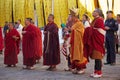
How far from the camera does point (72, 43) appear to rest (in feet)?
31.3

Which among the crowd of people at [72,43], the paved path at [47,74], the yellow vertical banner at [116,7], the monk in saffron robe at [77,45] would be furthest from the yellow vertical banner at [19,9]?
the monk in saffron robe at [77,45]

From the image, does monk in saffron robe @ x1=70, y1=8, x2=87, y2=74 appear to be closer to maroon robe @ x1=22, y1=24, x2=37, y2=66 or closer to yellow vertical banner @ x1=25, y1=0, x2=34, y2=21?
maroon robe @ x1=22, y1=24, x2=37, y2=66

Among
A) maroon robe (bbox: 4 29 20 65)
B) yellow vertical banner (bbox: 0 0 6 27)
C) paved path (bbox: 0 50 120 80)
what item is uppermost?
yellow vertical banner (bbox: 0 0 6 27)

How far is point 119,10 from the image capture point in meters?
17.4

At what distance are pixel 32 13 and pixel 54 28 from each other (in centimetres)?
784

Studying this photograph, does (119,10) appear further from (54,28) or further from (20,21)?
(54,28)

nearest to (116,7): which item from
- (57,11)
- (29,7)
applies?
(57,11)

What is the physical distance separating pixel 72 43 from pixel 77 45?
162mm

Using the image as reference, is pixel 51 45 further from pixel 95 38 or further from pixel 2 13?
pixel 2 13

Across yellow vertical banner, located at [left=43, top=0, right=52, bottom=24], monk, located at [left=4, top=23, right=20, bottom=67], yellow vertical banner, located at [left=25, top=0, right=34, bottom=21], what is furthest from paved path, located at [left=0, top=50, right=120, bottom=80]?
yellow vertical banner, located at [left=25, top=0, right=34, bottom=21]

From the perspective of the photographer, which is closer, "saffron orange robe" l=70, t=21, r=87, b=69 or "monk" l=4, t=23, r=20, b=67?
"saffron orange robe" l=70, t=21, r=87, b=69

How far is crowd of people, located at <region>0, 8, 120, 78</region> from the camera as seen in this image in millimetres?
9023

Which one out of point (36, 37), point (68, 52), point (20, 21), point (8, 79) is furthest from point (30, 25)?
point (20, 21)

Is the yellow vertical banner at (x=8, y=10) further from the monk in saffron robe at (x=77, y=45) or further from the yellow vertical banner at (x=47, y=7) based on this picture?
the monk in saffron robe at (x=77, y=45)
